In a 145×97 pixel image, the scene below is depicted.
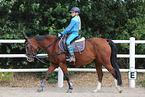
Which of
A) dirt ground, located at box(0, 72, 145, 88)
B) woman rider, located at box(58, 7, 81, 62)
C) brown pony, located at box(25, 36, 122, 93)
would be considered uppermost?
woman rider, located at box(58, 7, 81, 62)

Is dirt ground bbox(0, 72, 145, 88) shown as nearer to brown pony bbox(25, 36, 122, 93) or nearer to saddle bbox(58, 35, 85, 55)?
brown pony bbox(25, 36, 122, 93)

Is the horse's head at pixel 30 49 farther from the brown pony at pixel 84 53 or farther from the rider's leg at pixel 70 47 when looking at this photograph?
the rider's leg at pixel 70 47

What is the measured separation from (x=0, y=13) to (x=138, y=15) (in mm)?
7005

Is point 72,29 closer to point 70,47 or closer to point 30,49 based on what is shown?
point 70,47

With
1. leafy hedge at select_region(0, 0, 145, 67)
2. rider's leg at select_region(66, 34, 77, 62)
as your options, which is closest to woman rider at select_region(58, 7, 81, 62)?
rider's leg at select_region(66, 34, 77, 62)

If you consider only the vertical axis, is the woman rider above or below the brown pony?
above

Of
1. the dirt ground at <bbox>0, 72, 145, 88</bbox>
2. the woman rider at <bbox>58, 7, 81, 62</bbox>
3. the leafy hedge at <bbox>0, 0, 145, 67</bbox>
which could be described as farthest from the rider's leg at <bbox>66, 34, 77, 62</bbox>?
the leafy hedge at <bbox>0, 0, 145, 67</bbox>

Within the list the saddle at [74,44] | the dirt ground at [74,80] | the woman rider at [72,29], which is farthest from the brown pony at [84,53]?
the dirt ground at [74,80]

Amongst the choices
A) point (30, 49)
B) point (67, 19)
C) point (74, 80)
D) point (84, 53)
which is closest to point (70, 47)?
point (84, 53)

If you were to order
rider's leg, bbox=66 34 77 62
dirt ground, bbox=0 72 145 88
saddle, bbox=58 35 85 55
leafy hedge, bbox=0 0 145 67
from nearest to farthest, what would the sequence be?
rider's leg, bbox=66 34 77 62 < saddle, bbox=58 35 85 55 < dirt ground, bbox=0 72 145 88 < leafy hedge, bbox=0 0 145 67

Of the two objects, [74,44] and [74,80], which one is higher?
[74,44]

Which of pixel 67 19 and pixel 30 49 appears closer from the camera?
pixel 30 49

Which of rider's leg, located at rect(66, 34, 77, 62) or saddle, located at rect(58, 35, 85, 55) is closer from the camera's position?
rider's leg, located at rect(66, 34, 77, 62)

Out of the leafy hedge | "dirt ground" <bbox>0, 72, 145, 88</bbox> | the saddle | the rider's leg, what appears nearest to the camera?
the rider's leg
